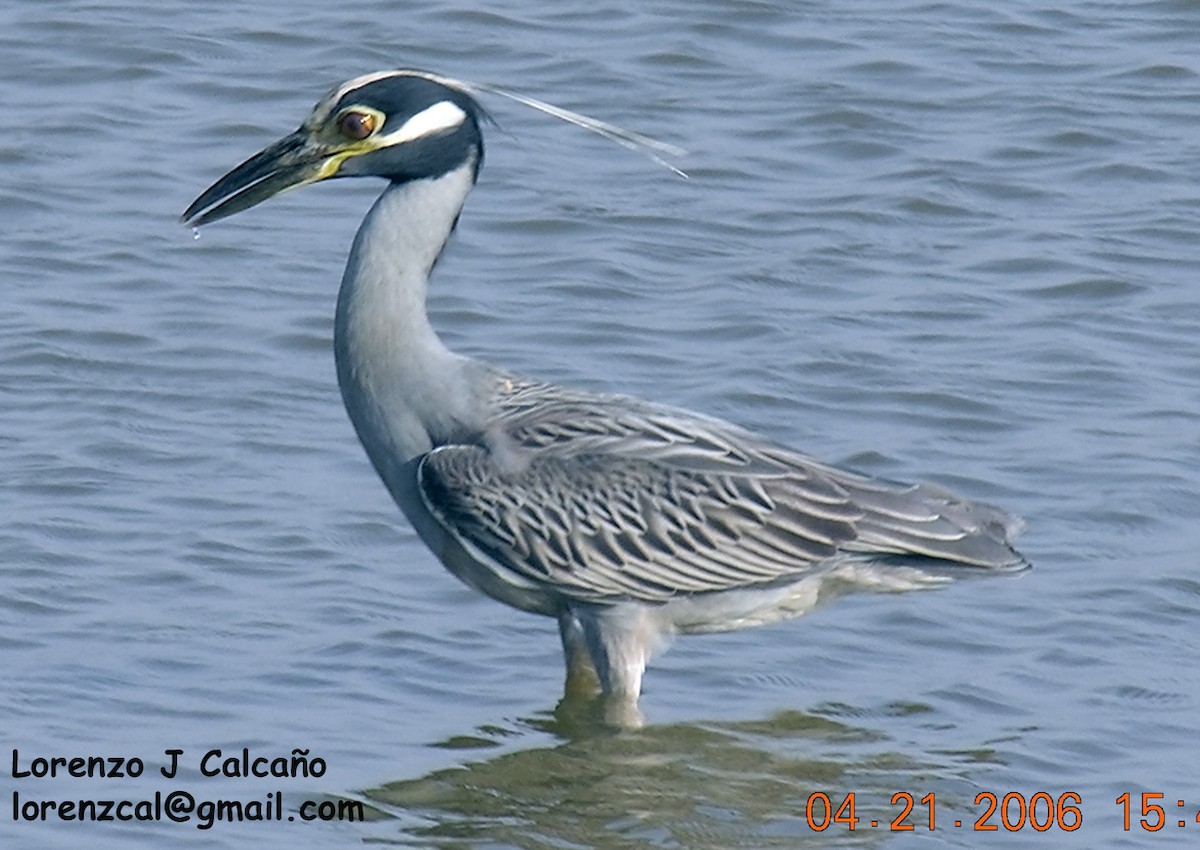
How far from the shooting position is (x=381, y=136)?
852 cm

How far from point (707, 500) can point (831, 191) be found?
13.7 ft

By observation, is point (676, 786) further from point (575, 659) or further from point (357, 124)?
point (357, 124)

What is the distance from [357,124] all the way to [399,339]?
2.21ft

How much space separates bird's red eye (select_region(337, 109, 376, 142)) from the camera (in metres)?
8.51

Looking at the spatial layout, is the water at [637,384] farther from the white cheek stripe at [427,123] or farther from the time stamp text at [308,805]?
the white cheek stripe at [427,123]

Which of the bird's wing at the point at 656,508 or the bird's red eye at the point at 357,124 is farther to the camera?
the bird's red eye at the point at 357,124

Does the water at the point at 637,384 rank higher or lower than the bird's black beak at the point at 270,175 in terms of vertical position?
lower

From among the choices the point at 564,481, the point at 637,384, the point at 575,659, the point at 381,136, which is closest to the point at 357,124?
the point at 381,136

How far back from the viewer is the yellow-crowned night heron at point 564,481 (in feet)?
27.4

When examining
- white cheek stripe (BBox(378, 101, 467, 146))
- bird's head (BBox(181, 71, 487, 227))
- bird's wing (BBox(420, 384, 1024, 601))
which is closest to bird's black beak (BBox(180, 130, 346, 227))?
bird's head (BBox(181, 71, 487, 227))

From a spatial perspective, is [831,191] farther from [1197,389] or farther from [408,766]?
[408,766]

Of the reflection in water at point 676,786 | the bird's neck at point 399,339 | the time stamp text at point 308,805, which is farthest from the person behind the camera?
the bird's neck at point 399,339

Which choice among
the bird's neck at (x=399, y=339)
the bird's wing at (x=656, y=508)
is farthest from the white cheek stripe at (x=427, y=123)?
the bird's wing at (x=656, y=508)

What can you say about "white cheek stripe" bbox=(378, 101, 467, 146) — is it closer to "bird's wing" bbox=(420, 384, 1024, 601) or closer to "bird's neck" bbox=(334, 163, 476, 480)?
"bird's neck" bbox=(334, 163, 476, 480)
